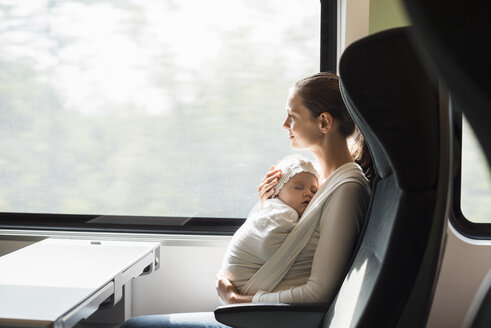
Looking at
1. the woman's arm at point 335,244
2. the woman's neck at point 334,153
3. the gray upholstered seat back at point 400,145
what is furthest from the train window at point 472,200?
the gray upholstered seat back at point 400,145

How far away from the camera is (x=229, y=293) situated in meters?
1.49

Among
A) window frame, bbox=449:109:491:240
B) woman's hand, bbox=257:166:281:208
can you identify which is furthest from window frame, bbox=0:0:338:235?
window frame, bbox=449:109:491:240

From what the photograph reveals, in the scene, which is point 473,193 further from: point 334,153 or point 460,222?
point 334,153

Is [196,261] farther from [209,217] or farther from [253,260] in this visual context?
[253,260]

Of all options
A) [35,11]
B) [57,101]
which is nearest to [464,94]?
[57,101]

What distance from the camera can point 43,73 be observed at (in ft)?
7.48

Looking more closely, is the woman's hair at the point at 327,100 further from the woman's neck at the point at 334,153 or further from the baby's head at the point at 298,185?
the baby's head at the point at 298,185

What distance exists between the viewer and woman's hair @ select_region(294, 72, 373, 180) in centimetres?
148

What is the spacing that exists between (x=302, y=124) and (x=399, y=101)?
0.78 metres

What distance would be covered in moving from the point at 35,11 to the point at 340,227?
1.93 meters

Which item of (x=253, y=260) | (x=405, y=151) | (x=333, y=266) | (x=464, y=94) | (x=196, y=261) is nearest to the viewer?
(x=464, y=94)

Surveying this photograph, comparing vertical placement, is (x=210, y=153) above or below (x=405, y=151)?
below

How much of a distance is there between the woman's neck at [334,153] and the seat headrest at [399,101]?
0.69m

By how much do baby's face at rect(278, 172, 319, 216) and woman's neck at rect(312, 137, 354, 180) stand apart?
78 mm
